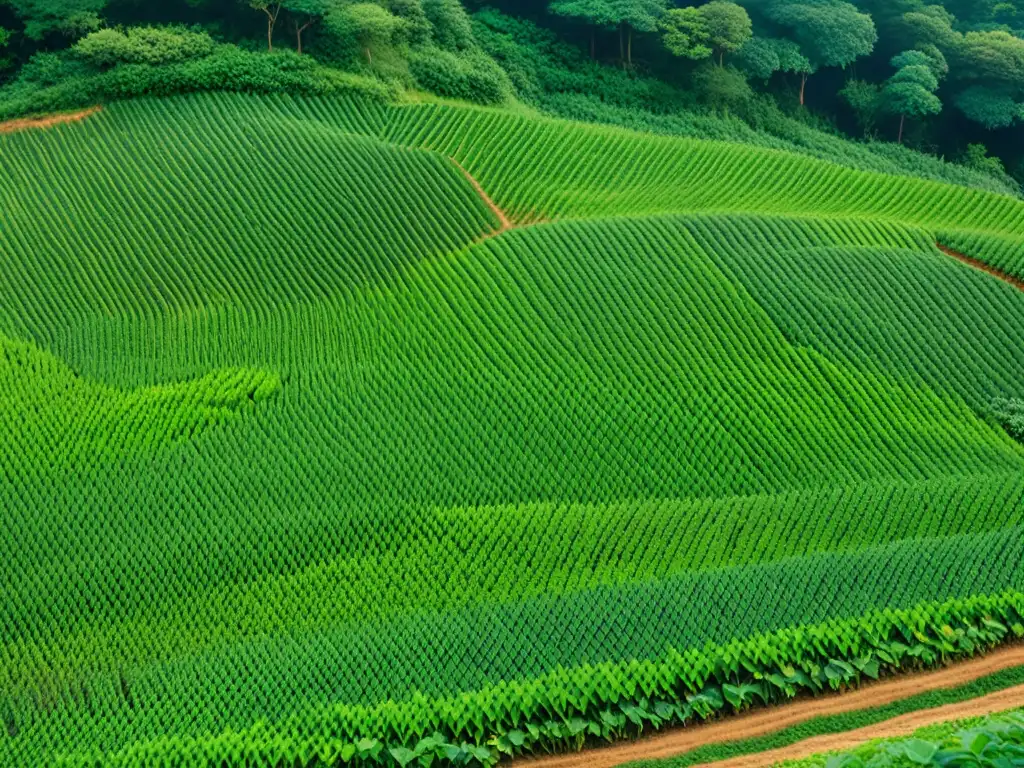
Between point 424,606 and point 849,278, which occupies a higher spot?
point 849,278

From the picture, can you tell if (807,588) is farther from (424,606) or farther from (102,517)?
(102,517)

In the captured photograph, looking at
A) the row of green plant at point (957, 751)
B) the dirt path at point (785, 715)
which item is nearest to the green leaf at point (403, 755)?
the dirt path at point (785, 715)

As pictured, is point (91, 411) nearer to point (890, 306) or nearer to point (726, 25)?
point (890, 306)

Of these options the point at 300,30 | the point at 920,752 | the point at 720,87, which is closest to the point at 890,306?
the point at 920,752

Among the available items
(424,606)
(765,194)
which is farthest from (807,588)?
(765,194)

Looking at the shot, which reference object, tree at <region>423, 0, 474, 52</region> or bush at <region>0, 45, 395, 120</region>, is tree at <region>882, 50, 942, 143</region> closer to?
tree at <region>423, 0, 474, 52</region>

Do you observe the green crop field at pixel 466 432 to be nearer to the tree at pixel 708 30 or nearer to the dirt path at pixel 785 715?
the dirt path at pixel 785 715
